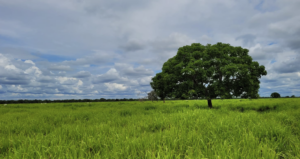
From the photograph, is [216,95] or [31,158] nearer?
[31,158]

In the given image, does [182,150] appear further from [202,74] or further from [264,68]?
[264,68]

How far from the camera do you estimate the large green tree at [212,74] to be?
1691 centimetres

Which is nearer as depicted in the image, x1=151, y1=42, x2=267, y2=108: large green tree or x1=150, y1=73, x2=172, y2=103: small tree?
x1=151, y1=42, x2=267, y2=108: large green tree

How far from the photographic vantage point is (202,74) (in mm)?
16484

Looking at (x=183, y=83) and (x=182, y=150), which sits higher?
(x=183, y=83)

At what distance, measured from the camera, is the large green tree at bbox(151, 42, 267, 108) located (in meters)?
16.9

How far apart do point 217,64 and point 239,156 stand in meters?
16.6

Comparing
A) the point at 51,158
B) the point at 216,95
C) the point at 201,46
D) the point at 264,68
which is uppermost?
the point at 201,46

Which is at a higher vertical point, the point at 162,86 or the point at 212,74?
the point at 212,74

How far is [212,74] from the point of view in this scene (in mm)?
17078

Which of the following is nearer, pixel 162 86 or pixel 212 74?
pixel 212 74

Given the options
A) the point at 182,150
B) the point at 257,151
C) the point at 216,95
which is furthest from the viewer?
the point at 216,95

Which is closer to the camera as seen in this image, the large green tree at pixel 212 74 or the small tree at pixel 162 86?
the large green tree at pixel 212 74

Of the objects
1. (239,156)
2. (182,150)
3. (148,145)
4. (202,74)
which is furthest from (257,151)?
(202,74)
